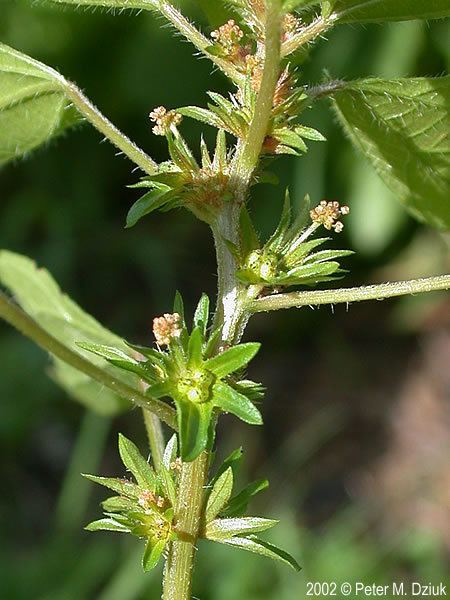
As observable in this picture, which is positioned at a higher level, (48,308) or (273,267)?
(48,308)

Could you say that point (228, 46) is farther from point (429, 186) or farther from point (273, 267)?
point (429, 186)

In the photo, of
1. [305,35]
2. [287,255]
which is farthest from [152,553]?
[305,35]

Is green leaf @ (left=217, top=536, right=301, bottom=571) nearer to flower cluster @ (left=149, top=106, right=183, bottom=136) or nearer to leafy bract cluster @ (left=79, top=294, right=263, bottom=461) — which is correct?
leafy bract cluster @ (left=79, top=294, right=263, bottom=461)

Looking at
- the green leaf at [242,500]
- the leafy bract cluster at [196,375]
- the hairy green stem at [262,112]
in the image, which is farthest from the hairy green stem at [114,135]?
the green leaf at [242,500]

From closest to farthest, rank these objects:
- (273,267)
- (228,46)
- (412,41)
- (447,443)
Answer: (273,267) → (228,46) → (412,41) → (447,443)

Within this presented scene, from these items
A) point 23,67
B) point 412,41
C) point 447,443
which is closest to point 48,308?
point 23,67

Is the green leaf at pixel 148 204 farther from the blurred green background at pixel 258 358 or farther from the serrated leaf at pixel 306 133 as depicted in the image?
the blurred green background at pixel 258 358
